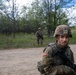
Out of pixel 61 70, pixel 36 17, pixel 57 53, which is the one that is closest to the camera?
pixel 61 70

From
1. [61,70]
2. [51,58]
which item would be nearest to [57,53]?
[51,58]

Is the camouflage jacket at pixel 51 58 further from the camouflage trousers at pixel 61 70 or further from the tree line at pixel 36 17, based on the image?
the tree line at pixel 36 17

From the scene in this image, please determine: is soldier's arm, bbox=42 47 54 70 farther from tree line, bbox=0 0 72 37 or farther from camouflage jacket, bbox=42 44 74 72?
tree line, bbox=0 0 72 37

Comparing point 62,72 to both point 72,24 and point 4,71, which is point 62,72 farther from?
point 72,24

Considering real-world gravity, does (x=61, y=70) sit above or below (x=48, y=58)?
below

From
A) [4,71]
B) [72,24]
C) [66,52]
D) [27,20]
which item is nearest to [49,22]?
[72,24]

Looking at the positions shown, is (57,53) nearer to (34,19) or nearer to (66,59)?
(66,59)

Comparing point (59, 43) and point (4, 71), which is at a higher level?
point (59, 43)

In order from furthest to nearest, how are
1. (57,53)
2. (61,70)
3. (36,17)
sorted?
(36,17) < (57,53) < (61,70)

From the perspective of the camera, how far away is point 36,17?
147 ft

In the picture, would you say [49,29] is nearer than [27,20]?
Yes

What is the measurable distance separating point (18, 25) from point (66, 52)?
136 feet

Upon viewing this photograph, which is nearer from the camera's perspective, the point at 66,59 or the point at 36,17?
the point at 66,59

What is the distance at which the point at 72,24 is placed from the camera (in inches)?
1743
